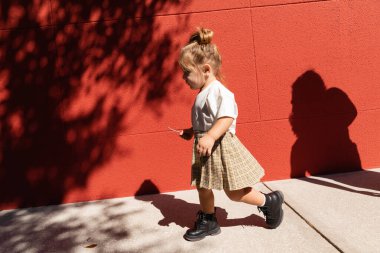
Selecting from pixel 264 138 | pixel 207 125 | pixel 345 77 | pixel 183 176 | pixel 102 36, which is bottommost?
pixel 183 176

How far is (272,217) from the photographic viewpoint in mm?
2779

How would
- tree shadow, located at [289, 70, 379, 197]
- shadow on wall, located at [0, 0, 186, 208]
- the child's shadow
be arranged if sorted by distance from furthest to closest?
tree shadow, located at [289, 70, 379, 197]
shadow on wall, located at [0, 0, 186, 208]
the child's shadow

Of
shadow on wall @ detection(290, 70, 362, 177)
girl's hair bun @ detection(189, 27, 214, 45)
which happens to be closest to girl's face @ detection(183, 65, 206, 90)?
girl's hair bun @ detection(189, 27, 214, 45)

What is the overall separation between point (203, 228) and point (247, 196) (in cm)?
42

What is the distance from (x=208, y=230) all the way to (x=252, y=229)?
0.36 m

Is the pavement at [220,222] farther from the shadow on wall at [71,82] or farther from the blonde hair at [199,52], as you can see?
the blonde hair at [199,52]

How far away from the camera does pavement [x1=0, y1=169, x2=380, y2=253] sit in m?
2.61

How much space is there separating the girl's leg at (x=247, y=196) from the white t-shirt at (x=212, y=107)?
18.1 inches

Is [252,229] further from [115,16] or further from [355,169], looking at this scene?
[115,16]

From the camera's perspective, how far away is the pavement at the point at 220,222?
8.56 feet

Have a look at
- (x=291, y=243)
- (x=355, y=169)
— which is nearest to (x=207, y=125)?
(x=291, y=243)

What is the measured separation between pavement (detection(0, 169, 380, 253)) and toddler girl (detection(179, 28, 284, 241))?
0.67 ft

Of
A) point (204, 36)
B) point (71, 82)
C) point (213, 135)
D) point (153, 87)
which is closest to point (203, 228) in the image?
point (213, 135)

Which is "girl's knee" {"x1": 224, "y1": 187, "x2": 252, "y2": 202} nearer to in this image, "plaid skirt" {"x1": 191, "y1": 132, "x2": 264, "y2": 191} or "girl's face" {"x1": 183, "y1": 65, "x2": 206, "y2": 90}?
"plaid skirt" {"x1": 191, "y1": 132, "x2": 264, "y2": 191}
